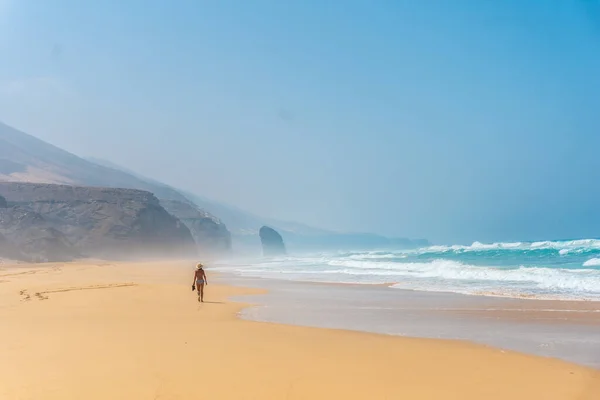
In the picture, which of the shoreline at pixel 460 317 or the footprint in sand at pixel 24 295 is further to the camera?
the footprint in sand at pixel 24 295

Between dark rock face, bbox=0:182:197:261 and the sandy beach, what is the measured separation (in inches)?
2459

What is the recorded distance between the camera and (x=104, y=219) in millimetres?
77125

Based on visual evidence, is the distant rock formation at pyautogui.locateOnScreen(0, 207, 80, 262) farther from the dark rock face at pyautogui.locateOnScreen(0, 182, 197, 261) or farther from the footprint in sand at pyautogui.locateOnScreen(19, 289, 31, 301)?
the footprint in sand at pyautogui.locateOnScreen(19, 289, 31, 301)

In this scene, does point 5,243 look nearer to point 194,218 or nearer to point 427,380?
point 427,380

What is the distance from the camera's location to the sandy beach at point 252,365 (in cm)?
563

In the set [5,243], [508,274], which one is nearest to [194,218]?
[5,243]

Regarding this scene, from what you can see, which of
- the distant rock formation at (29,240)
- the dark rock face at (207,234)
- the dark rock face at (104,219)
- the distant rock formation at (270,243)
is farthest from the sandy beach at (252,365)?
the distant rock formation at (270,243)

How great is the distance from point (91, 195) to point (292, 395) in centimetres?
8279

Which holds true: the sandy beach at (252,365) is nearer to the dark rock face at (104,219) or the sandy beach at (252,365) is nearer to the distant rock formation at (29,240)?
the distant rock formation at (29,240)

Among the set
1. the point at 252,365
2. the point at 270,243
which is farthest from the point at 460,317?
the point at 270,243

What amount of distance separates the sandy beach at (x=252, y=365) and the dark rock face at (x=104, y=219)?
6245cm

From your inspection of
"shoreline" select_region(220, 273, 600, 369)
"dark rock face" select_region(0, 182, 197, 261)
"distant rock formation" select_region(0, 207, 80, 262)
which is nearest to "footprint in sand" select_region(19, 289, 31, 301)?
"shoreline" select_region(220, 273, 600, 369)

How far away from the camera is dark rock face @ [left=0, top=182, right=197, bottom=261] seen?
72312 mm

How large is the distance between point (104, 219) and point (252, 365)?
7610cm
